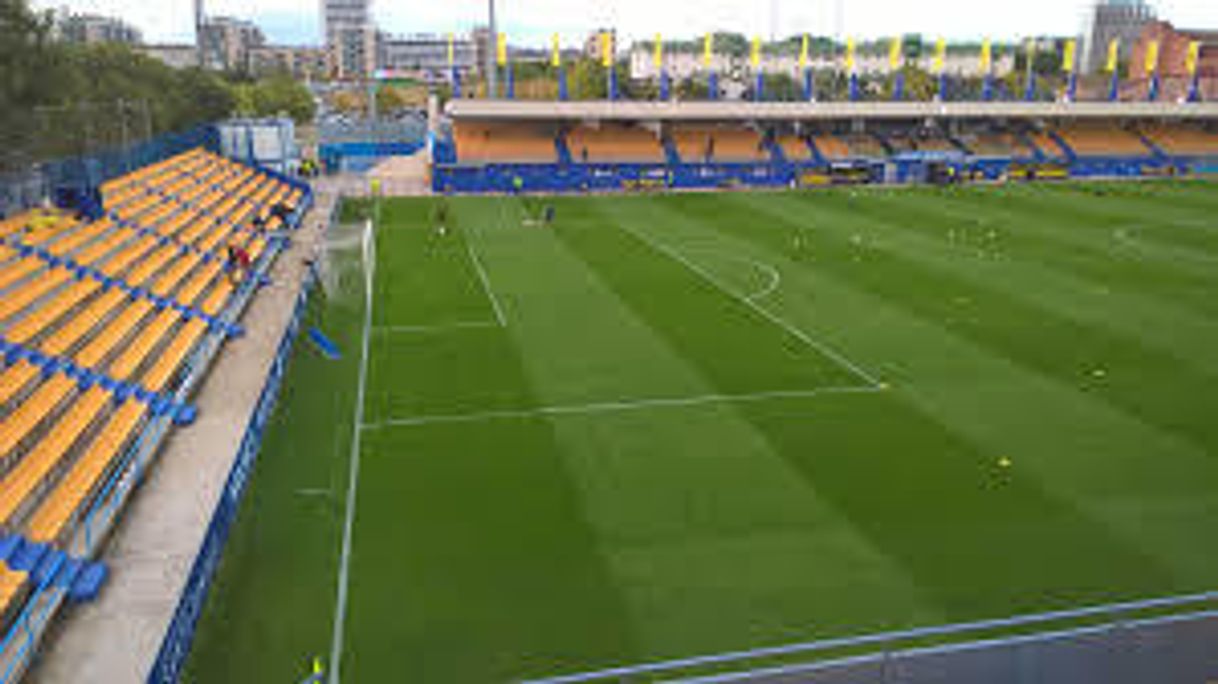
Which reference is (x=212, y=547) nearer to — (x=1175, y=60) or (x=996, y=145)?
(x=996, y=145)

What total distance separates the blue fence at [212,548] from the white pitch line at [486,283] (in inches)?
243

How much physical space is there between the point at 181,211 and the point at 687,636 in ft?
77.6

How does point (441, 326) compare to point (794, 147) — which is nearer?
point (441, 326)

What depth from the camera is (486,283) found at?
86.2 feet

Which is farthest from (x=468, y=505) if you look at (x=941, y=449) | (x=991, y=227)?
(x=991, y=227)

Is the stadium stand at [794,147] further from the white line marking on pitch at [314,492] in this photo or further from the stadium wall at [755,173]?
the white line marking on pitch at [314,492]

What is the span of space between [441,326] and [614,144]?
33.7 m

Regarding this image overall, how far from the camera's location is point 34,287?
1659 centimetres

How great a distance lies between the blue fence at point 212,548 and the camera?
29.2 ft

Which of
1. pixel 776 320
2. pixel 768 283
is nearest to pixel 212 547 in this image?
pixel 776 320

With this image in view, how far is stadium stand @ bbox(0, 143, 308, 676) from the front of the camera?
11.6 m

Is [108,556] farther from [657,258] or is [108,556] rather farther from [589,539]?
[657,258]

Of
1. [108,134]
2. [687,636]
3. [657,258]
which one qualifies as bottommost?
[687,636]

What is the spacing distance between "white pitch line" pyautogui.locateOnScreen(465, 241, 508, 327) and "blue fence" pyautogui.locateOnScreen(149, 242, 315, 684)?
6160mm
